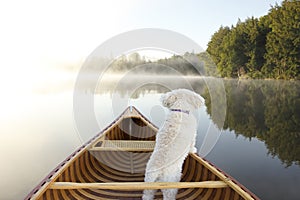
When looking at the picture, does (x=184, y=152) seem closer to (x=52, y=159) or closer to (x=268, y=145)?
(x=52, y=159)

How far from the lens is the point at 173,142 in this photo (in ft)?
10.0

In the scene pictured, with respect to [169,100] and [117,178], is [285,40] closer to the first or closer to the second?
[117,178]

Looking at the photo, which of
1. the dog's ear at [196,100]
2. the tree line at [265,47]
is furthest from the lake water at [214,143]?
the tree line at [265,47]

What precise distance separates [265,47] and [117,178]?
40459mm

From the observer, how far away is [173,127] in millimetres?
3092

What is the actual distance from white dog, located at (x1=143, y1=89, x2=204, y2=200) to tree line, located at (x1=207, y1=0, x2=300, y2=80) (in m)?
36.2

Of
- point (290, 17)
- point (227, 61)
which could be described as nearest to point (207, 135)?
point (290, 17)

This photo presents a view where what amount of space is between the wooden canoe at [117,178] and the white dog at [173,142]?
16 cm

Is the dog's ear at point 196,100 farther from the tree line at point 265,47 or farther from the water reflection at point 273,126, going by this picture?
the tree line at point 265,47

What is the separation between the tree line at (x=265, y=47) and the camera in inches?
1367

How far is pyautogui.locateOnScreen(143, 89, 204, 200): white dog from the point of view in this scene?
3.03 meters

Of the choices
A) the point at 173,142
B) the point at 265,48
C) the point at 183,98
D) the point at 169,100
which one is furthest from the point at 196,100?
the point at 265,48

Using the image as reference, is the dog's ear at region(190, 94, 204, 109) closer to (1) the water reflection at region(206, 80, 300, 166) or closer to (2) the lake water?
(2) the lake water

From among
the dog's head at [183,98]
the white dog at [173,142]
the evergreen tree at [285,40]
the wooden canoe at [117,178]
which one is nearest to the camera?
the wooden canoe at [117,178]
